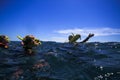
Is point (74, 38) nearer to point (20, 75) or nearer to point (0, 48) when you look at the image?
point (0, 48)

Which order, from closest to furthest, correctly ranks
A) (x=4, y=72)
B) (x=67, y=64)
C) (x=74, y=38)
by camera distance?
(x=4, y=72) → (x=67, y=64) → (x=74, y=38)

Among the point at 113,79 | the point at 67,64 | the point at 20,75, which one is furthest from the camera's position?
the point at 67,64

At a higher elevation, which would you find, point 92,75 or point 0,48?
point 0,48

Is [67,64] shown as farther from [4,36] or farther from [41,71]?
[4,36]

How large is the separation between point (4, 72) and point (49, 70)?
9.25 feet

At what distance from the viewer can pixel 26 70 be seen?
1234 cm

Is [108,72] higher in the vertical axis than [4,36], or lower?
lower

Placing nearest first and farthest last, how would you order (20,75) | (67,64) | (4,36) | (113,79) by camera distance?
(113,79)
(20,75)
(67,64)
(4,36)

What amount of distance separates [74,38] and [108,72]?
17.1 meters

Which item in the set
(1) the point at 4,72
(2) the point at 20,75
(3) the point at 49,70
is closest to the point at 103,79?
(3) the point at 49,70

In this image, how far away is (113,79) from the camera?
1059 centimetres

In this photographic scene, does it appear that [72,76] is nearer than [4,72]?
Yes

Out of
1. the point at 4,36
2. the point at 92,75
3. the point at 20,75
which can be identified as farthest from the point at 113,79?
the point at 4,36

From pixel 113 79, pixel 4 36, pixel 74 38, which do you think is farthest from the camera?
pixel 74 38
